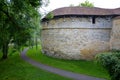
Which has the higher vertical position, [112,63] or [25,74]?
[112,63]

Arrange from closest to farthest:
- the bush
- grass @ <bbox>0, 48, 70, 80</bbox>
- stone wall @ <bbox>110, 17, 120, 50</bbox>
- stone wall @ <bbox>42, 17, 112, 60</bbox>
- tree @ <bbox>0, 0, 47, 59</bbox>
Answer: the bush
tree @ <bbox>0, 0, 47, 59</bbox>
grass @ <bbox>0, 48, 70, 80</bbox>
stone wall @ <bbox>110, 17, 120, 50</bbox>
stone wall @ <bbox>42, 17, 112, 60</bbox>

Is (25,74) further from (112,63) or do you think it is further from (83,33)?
(83,33)

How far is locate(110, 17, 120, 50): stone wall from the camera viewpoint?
20.9 meters

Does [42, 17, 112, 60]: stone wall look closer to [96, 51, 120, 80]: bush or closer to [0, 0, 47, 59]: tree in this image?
[0, 0, 47, 59]: tree

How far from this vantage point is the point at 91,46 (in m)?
23.2

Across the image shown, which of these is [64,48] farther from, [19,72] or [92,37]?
[19,72]

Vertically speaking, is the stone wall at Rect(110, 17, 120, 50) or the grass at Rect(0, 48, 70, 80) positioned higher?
the stone wall at Rect(110, 17, 120, 50)

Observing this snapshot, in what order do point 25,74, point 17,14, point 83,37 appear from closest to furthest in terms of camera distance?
point 17,14 → point 25,74 → point 83,37

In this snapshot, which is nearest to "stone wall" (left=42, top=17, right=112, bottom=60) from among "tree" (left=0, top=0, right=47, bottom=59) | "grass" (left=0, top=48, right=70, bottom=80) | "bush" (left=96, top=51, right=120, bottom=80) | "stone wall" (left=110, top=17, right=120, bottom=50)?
"stone wall" (left=110, top=17, right=120, bottom=50)

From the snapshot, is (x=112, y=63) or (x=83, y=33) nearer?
(x=112, y=63)

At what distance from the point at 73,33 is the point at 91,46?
274 centimetres

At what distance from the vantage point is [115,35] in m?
21.5

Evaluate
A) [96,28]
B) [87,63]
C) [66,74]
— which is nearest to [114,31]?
[96,28]

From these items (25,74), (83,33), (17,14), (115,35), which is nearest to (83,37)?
(83,33)
